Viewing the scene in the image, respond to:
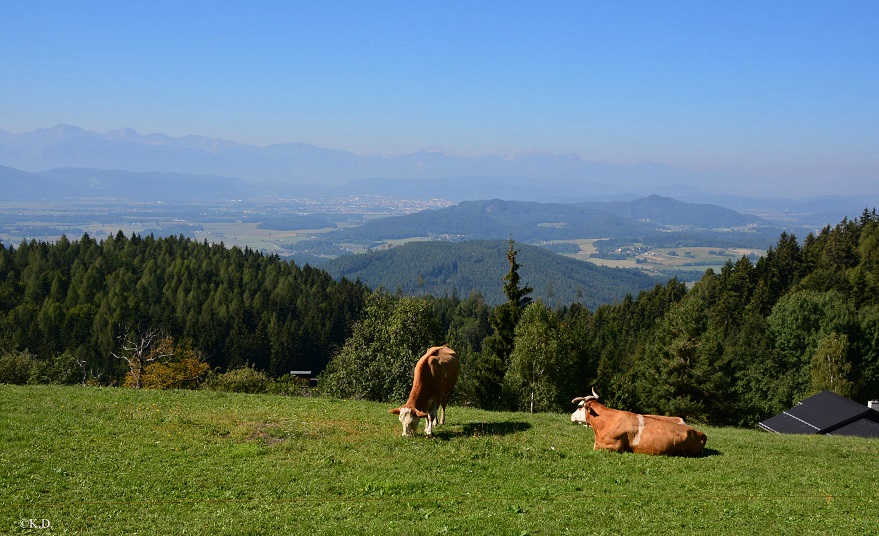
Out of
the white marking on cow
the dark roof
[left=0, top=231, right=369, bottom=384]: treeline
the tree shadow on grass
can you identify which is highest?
the white marking on cow

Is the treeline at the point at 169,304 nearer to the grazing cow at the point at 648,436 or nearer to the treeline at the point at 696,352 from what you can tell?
the treeline at the point at 696,352

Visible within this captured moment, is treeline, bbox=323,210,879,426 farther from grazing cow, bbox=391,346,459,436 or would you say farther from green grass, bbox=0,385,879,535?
green grass, bbox=0,385,879,535

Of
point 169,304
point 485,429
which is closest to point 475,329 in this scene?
point 169,304

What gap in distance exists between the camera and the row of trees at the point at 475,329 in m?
43.7

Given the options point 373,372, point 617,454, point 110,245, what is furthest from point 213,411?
point 110,245

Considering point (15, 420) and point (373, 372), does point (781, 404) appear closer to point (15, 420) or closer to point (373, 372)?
point (373, 372)

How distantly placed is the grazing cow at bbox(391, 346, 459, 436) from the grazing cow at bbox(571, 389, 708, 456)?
4734 mm

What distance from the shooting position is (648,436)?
17719 millimetres

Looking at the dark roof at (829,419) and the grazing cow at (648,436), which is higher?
the grazing cow at (648,436)

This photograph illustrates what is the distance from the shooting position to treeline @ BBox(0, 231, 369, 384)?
93562 mm

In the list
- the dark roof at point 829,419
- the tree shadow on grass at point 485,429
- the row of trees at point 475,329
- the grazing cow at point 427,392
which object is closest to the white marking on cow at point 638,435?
the tree shadow on grass at point 485,429

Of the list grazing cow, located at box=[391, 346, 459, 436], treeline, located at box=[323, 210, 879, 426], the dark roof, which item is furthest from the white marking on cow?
treeline, located at box=[323, 210, 879, 426]

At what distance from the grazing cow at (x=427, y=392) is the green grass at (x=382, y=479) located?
567mm

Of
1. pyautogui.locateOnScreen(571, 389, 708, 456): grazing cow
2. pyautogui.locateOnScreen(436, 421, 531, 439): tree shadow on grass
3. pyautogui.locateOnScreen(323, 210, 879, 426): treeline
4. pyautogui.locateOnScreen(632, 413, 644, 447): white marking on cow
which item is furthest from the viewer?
pyautogui.locateOnScreen(323, 210, 879, 426): treeline
